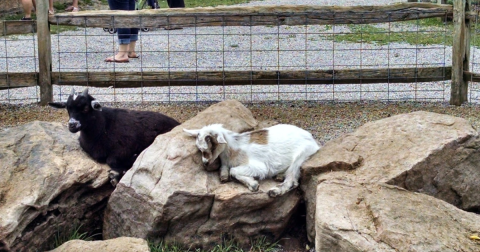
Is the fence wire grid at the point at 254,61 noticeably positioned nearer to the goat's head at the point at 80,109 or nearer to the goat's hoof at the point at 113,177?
the goat's head at the point at 80,109

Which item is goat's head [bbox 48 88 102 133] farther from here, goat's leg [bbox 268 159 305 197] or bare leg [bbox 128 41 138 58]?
bare leg [bbox 128 41 138 58]

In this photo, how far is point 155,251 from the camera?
5.67m

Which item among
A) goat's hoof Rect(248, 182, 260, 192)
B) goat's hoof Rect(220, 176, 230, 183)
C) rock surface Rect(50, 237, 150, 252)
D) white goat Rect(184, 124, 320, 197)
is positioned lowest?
rock surface Rect(50, 237, 150, 252)

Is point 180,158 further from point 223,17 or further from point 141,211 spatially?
point 223,17

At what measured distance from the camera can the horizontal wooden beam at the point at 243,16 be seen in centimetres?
892

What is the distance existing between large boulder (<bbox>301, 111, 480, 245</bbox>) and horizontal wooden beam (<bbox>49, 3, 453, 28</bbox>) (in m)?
3.21

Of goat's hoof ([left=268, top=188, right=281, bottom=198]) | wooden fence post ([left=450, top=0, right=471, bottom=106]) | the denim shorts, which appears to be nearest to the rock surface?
goat's hoof ([left=268, top=188, right=281, bottom=198])

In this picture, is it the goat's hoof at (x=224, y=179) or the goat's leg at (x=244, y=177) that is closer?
the goat's leg at (x=244, y=177)

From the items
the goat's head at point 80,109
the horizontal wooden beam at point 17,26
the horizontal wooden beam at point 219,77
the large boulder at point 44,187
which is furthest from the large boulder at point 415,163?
the horizontal wooden beam at point 17,26

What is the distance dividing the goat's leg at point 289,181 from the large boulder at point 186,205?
0.25ft

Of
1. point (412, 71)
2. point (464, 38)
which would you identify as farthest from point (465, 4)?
point (412, 71)

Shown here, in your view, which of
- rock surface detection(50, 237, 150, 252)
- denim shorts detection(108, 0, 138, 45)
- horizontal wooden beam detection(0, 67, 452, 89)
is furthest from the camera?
denim shorts detection(108, 0, 138, 45)

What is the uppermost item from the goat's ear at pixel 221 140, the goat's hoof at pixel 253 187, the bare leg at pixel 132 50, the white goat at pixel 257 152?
the bare leg at pixel 132 50

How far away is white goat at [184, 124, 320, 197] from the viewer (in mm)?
5844
